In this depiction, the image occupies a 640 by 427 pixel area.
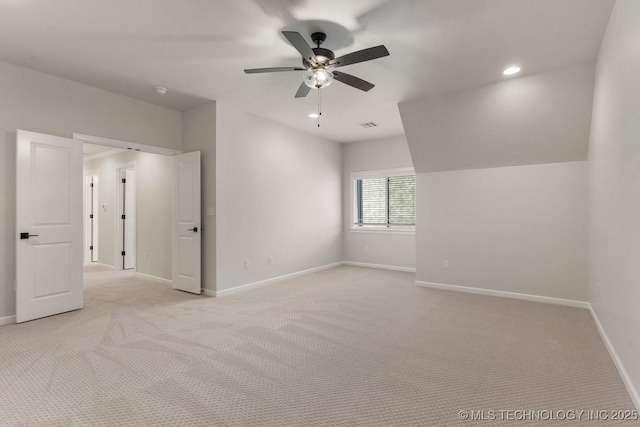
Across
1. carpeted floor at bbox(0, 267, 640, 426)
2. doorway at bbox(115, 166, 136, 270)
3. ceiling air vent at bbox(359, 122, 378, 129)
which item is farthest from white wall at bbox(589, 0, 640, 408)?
doorway at bbox(115, 166, 136, 270)

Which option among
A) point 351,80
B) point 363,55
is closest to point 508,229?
point 351,80

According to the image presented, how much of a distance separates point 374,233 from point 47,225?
17.9 ft

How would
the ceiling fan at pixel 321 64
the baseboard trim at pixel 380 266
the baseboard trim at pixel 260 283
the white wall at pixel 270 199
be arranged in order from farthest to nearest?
the baseboard trim at pixel 380 266 < the white wall at pixel 270 199 < the baseboard trim at pixel 260 283 < the ceiling fan at pixel 321 64

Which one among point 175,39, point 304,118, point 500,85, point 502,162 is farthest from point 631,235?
point 304,118

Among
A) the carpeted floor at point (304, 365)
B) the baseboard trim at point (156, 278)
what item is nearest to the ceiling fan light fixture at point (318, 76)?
the carpeted floor at point (304, 365)

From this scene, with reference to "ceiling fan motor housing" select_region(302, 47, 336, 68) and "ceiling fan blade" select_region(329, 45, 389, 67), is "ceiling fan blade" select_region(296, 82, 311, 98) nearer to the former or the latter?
"ceiling fan motor housing" select_region(302, 47, 336, 68)

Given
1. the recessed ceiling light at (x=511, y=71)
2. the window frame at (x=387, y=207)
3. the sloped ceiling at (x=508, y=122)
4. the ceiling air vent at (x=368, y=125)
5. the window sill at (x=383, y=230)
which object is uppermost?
the ceiling air vent at (x=368, y=125)

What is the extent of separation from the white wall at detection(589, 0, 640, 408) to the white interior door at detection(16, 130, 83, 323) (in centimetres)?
533

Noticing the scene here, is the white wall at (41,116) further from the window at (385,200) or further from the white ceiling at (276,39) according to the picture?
the window at (385,200)

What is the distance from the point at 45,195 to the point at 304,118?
365cm

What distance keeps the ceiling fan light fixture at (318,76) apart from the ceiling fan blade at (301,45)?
8 cm

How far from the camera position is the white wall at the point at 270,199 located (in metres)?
4.77

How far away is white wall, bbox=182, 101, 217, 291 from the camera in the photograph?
4652 millimetres

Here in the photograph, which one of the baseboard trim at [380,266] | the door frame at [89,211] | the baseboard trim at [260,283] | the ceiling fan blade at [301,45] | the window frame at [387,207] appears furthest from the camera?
the door frame at [89,211]
